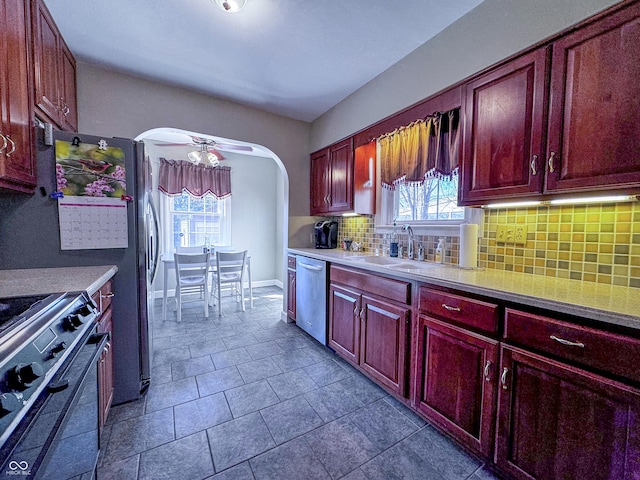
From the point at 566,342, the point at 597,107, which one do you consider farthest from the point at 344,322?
the point at 597,107

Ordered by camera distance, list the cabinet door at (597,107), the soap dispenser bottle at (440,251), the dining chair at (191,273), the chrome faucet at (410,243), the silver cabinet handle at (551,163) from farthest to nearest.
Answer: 1. the dining chair at (191,273)
2. the chrome faucet at (410,243)
3. the soap dispenser bottle at (440,251)
4. the silver cabinet handle at (551,163)
5. the cabinet door at (597,107)

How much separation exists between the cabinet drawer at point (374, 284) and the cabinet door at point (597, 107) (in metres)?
0.93

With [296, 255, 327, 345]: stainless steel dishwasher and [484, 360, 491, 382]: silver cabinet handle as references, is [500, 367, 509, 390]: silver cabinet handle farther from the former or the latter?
[296, 255, 327, 345]: stainless steel dishwasher

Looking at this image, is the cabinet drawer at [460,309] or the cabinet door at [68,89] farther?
the cabinet door at [68,89]

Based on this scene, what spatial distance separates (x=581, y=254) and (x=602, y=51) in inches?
37.5

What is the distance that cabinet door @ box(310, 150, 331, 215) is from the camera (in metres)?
3.13

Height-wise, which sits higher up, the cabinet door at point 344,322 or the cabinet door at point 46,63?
the cabinet door at point 46,63

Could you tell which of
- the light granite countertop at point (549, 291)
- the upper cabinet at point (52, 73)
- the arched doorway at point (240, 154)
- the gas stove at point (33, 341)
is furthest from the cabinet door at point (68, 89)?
the light granite countertop at point (549, 291)

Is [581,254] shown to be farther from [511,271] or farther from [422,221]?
[422,221]

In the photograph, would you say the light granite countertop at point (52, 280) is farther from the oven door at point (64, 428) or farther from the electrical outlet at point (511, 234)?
the electrical outlet at point (511, 234)

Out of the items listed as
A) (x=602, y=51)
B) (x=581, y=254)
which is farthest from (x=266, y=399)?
(x=602, y=51)

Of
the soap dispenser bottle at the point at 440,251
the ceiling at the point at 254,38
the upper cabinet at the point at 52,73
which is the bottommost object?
the soap dispenser bottle at the point at 440,251

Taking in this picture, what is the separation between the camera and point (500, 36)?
1536 millimetres

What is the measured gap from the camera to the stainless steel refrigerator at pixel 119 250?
4.93 ft
